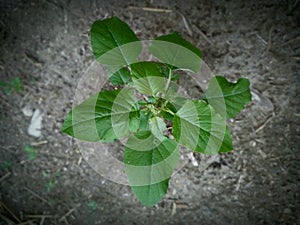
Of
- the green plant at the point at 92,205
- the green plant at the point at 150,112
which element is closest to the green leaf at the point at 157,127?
the green plant at the point at 150,112

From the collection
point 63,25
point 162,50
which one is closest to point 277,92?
point 162,50

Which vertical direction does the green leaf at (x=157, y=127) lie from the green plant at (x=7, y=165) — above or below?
above

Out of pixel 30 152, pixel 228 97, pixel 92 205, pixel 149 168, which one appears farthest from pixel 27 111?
pixel 228 97

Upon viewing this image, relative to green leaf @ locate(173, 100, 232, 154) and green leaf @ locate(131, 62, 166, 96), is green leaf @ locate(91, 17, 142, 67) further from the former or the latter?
green leaf @ locate(173, 100, 232, 154)

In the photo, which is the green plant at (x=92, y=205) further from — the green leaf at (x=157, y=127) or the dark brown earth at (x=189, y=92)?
the green leaf at (x=157, y=127)

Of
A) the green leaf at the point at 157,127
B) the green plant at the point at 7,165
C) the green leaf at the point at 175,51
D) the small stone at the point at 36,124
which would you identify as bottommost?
the green plant at the point at 7,165

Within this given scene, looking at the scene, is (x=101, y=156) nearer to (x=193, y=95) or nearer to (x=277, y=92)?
(x=193, y=95)

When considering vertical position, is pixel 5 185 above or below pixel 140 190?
below
